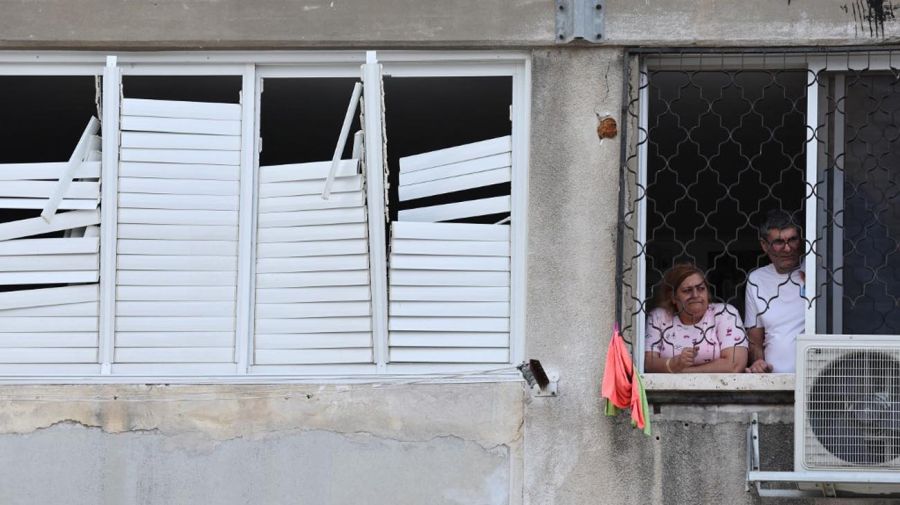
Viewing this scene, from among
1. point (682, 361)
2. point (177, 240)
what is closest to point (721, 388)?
point (682, 361)

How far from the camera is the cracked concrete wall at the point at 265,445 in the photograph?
223 inches

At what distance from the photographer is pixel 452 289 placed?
5.86 metres

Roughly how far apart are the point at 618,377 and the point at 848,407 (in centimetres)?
98

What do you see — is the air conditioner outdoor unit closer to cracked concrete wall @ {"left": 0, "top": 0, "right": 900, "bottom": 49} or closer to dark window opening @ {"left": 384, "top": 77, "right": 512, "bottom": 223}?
cracked concrete wall @ {"left": 0, "top": 0, "right": 900, "bottom": 49}

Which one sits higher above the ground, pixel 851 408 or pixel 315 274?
pixel 315 274

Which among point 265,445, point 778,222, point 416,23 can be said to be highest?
point 416,23

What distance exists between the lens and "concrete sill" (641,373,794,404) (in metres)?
5.59

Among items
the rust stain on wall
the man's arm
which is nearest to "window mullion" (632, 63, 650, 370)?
the man's arm

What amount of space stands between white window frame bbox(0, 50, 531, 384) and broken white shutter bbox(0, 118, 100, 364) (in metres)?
0.06

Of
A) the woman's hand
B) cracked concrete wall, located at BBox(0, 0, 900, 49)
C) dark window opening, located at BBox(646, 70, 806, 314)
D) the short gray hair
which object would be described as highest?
cracked concrete wall, located at BBox(0, 0, 900, 49)

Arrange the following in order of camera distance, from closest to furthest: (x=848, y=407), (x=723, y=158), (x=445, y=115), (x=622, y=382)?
(x=848, y=407) < (x=622, y=382) < (x=445, y=115) < (x=723, y=158)

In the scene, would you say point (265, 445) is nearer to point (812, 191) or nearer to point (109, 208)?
point (109, 208)

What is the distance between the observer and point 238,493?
568 cm

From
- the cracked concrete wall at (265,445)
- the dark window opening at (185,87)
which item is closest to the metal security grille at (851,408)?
the cracked concrete wall at (265,445)
